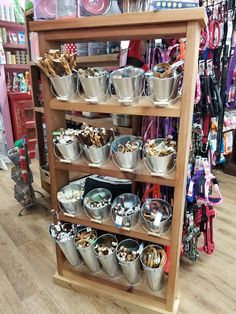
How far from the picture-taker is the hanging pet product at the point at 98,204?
139 centimetres

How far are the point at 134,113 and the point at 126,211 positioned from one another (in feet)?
1.75

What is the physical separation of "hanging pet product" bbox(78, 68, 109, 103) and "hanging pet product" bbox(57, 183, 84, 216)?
575mm

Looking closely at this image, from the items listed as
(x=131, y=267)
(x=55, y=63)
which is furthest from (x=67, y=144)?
(x=131, y=267)

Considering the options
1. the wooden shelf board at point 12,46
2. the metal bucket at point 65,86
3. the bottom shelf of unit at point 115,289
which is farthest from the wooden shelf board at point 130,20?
the wooden shelf board at point 12,46

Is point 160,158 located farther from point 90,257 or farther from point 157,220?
point 90,257

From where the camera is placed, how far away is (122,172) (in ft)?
4.11

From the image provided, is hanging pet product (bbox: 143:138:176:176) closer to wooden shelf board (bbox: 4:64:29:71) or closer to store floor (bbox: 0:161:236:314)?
store floor (bbox: 0:161:236:314)

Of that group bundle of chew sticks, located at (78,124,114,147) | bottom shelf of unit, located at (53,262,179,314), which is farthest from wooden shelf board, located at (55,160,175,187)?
bottom shelf of unit, located at (53,262,179,314)

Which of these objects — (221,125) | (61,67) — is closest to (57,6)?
(61,67)

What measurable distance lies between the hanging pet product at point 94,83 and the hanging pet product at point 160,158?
330 millimetres

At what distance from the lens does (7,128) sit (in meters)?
3.81

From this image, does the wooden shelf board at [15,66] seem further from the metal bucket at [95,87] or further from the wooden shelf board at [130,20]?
the metal bucket at [95,87]

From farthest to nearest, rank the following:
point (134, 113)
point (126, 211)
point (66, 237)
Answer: point (66, 237)
point (126, 211)
point (134, 113)

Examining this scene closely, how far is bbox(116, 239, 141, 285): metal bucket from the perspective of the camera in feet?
4.53
